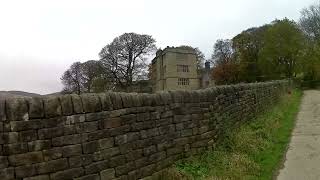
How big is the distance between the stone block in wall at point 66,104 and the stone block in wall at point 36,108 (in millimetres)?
322

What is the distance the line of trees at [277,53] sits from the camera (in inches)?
1963

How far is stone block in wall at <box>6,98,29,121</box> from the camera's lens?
15.5 ft

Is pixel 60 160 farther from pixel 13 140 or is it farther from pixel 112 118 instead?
pixel 112 118

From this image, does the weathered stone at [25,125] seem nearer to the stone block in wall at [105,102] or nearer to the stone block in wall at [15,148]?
the stone block in wall at [15,148]

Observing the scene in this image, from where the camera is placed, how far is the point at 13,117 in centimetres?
475

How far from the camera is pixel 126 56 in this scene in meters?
49.2

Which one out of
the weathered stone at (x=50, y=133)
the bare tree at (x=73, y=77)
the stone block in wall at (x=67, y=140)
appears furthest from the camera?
the bare tree at (x=73, y=77)

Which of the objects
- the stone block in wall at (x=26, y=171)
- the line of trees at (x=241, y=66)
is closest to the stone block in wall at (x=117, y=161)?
the stone block in wall at (x=26, y=171)

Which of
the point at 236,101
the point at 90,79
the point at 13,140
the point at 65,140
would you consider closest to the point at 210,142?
the point at 236,101

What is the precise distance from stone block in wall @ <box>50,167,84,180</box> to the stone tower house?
46.8 metres

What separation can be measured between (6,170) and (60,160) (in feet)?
2.41

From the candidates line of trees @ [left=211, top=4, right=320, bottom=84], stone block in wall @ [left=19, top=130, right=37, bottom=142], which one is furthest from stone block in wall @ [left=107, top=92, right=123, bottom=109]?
line of trees @ [left=211, top=4, right=320, bottom=84]

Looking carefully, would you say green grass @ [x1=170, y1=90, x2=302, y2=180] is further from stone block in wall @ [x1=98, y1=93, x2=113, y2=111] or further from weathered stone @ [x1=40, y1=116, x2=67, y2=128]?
weathered stone @ [x1=40, y1=116, x2=67, y2=128]

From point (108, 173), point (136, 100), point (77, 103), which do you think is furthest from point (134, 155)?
point (77, 103)
